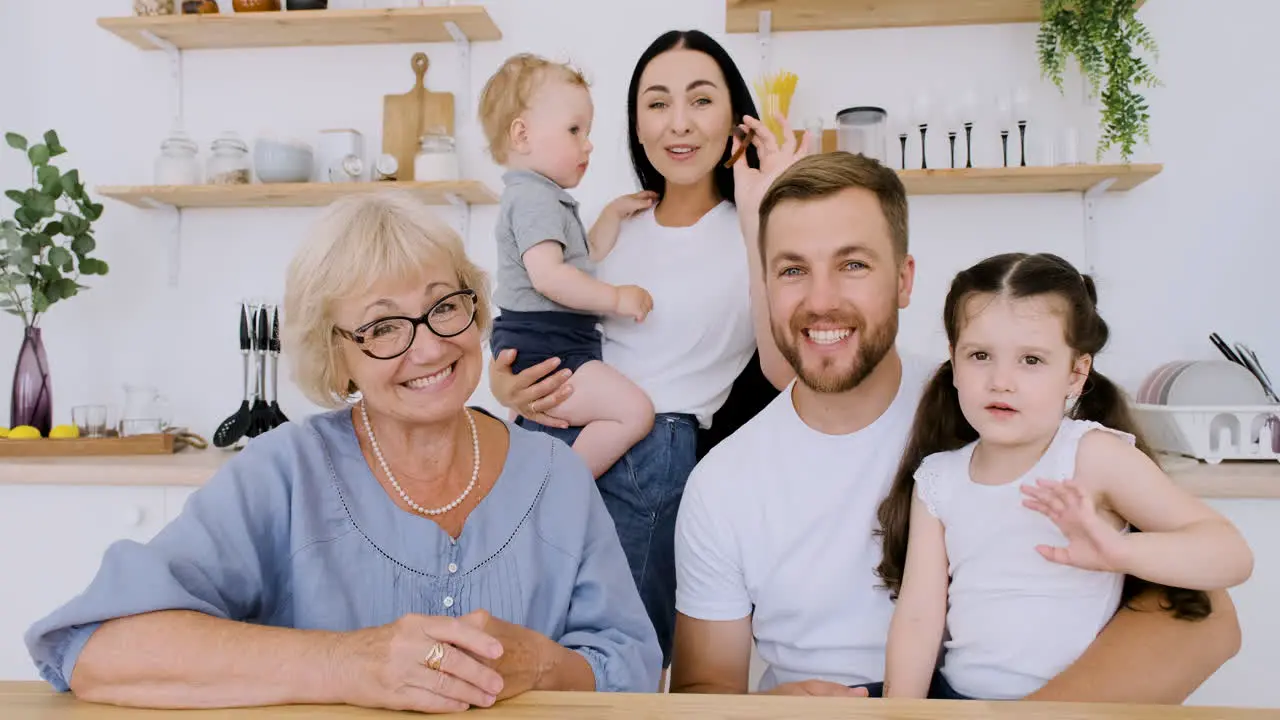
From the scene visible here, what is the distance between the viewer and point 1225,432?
231 centimetres

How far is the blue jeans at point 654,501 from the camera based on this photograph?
1.86 meters

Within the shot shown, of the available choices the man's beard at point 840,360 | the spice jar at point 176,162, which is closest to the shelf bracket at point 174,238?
the spice jar at point 176,162

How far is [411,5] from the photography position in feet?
9.54

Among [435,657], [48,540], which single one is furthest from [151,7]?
[435,657]

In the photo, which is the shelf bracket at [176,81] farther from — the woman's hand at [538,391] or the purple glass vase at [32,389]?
the woman's hand at [538,391]

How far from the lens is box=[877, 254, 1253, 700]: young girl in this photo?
1269 millimetres

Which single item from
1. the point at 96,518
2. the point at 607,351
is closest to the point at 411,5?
the point at 607,351

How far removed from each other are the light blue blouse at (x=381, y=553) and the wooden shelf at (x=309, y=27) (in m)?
1.82

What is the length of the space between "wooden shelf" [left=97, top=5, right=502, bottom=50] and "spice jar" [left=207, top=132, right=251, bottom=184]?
321 millimetres

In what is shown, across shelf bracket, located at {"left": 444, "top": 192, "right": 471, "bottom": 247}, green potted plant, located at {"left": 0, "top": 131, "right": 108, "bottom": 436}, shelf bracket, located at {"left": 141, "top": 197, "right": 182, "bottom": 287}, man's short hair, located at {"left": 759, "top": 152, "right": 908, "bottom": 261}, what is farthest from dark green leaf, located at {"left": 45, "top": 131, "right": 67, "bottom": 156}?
man's short hair, located at {"left": 759, "top": 152, "right": 908, "bottom": 261}

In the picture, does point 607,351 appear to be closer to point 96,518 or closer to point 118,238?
point 96,518

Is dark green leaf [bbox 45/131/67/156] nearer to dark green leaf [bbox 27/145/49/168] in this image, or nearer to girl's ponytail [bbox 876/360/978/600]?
dark green leaf [bbox 27/145/49/168]

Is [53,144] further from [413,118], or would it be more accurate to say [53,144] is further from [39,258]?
[413,118]

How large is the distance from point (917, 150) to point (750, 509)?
66.5 inches
